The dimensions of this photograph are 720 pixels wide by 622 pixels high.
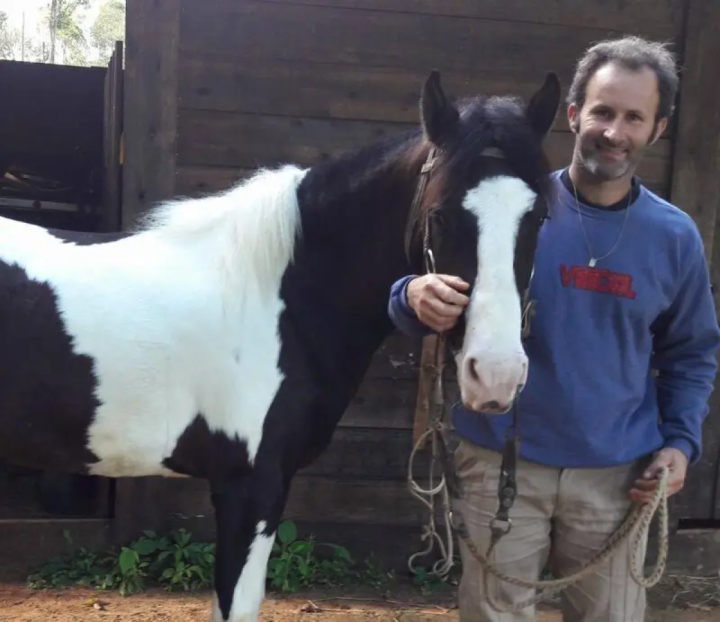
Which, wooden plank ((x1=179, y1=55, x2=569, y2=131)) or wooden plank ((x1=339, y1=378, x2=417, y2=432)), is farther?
wooden plank ((x1=339, y1=378, x2=417, y2=432))

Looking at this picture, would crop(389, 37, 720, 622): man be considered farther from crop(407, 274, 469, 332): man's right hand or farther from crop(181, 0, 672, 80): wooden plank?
crop(181, 0, 672, 80): wooden plank

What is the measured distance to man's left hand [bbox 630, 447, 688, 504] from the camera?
1.75 metres

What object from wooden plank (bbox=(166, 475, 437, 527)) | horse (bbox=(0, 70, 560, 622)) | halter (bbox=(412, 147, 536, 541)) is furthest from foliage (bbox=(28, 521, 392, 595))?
halter (bbox=(412, 147, 536, 541))

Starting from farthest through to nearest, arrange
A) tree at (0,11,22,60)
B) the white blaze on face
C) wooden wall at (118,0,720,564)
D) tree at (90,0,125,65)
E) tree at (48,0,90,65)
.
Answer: tree at (90,0,125,65), tree at (0,11,22,60), tree at (48,0,90,65), wooden wall at (118,0,720,564), the white blaze on face

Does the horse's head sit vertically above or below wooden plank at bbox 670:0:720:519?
below

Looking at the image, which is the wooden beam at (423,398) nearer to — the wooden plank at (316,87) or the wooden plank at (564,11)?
the wooden plank at (316,87)

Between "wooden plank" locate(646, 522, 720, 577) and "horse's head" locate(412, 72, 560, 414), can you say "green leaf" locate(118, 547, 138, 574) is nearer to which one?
"horse's head" locate(412, 72, 560, 414)

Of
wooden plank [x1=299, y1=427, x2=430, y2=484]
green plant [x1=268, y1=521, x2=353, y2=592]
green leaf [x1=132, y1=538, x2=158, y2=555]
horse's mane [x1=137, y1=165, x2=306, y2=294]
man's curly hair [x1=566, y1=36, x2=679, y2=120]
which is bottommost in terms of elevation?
green plant [x1=268, y1=521, x2=353, y2=592]

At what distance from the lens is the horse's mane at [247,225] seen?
225cm

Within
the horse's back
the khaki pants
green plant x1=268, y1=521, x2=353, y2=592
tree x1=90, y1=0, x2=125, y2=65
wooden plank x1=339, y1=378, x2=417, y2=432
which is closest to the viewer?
the khaki pants

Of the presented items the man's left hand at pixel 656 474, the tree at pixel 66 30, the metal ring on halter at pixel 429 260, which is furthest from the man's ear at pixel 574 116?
the tree at pixel 66 30

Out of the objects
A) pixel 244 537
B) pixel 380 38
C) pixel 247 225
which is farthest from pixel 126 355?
pixel 380 38

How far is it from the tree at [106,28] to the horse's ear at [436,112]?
3405cm

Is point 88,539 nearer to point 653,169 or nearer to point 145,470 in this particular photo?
point 145,470
